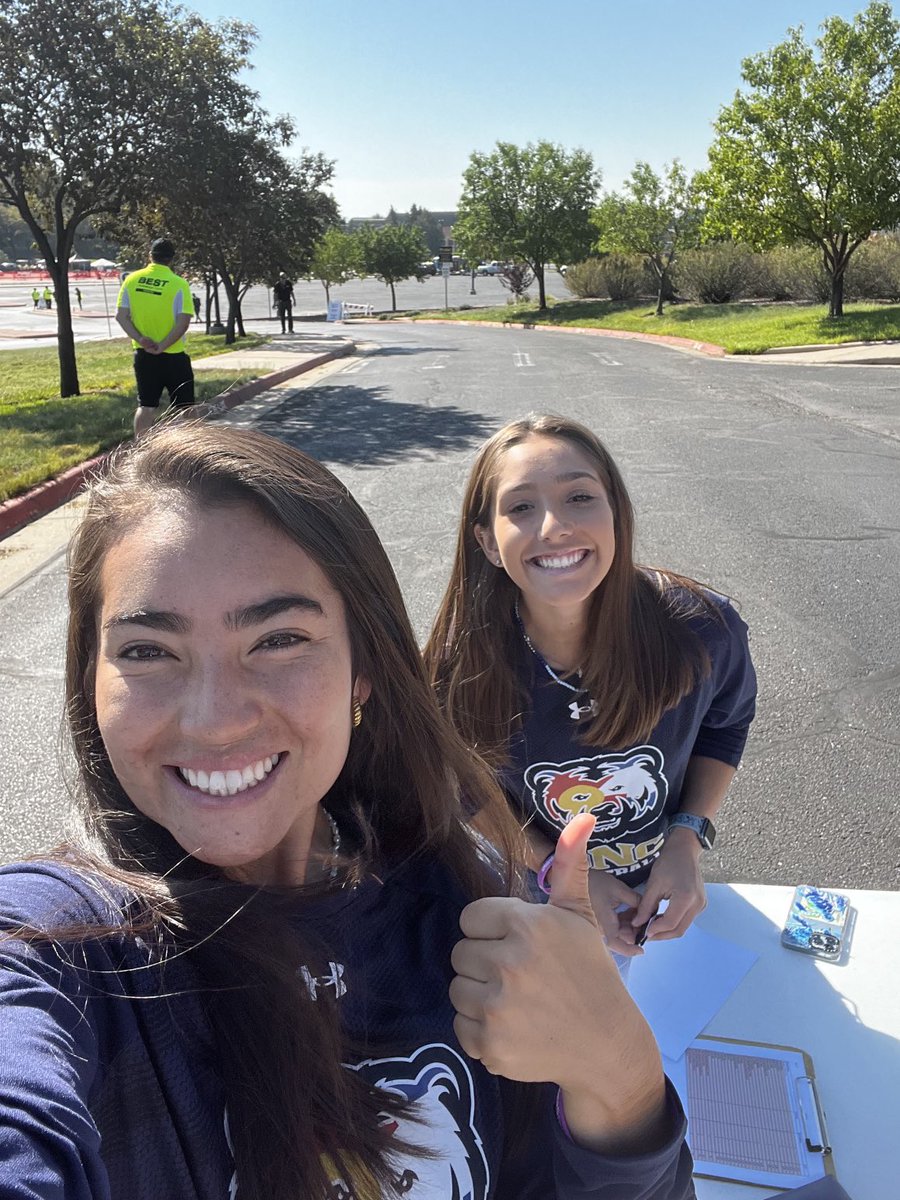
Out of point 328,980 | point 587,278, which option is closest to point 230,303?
point 587,278

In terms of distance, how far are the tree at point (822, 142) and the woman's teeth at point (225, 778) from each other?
78.8 feet

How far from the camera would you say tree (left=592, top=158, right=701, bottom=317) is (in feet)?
104

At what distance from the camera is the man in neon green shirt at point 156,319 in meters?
9.34

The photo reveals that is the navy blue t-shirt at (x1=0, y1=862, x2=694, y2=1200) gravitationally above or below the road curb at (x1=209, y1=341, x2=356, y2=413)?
below

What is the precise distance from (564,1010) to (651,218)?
34333mm

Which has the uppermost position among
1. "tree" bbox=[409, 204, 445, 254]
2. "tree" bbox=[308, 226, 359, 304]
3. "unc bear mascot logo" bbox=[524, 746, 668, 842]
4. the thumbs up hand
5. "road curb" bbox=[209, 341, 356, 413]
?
"tree" bbox=[409, 204, 445, 254]

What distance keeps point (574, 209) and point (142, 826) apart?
40271 millimetres

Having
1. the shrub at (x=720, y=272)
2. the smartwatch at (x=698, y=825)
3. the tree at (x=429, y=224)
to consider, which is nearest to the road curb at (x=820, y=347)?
the shrub at (x=720, y=272)

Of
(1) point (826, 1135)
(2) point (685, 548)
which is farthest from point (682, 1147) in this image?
(2) point (685, 548)

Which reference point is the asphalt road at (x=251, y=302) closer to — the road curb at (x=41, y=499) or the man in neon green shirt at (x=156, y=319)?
the man in neon green shirt at (x=156, y=319)

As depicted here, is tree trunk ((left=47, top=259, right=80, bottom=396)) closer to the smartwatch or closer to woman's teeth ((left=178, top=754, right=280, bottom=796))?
the smartwatch

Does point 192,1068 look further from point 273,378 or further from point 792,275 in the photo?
point 792,275

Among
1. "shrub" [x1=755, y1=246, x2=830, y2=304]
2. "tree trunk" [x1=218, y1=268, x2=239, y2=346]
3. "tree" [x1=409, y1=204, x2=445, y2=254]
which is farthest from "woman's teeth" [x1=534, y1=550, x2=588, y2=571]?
"tree" [x1=409, y1=204, x2=445, y2=254]

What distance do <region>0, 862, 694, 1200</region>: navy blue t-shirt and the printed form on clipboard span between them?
405 mm
